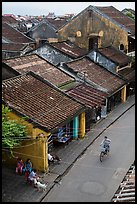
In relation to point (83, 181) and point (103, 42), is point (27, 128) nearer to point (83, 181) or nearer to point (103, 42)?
point (83, 181)

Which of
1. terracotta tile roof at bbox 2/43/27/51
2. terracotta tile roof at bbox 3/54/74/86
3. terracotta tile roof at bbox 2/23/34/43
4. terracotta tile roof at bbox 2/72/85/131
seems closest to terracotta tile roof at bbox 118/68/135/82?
terracotta tile roof at bbox 3/54/74/86

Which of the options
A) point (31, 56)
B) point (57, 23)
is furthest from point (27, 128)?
point (57, 23)

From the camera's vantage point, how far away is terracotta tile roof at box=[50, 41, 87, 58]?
35062mm

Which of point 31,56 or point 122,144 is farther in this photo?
point 31,56

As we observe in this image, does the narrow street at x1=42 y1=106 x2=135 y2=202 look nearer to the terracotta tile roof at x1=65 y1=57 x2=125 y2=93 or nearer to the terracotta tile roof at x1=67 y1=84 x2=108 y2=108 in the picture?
the terracotta tile roof at x1=67 y1=84 x2=108 y2=108

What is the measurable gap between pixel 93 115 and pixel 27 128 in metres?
9.56

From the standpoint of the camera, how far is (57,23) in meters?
52.5

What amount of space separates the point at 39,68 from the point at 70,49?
1106cm

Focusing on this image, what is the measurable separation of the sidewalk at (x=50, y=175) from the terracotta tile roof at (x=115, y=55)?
1065 cm

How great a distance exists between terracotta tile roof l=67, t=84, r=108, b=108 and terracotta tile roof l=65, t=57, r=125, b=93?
1.37 metres

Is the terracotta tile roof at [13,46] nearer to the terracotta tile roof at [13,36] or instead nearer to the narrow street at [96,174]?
the terracotta tile roof at [13,36]

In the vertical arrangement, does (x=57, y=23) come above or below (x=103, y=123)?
above

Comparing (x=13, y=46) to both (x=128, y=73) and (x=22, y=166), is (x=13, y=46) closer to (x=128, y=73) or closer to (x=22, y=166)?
(x=128, y=73)

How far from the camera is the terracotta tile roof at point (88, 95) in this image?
23953 mm
